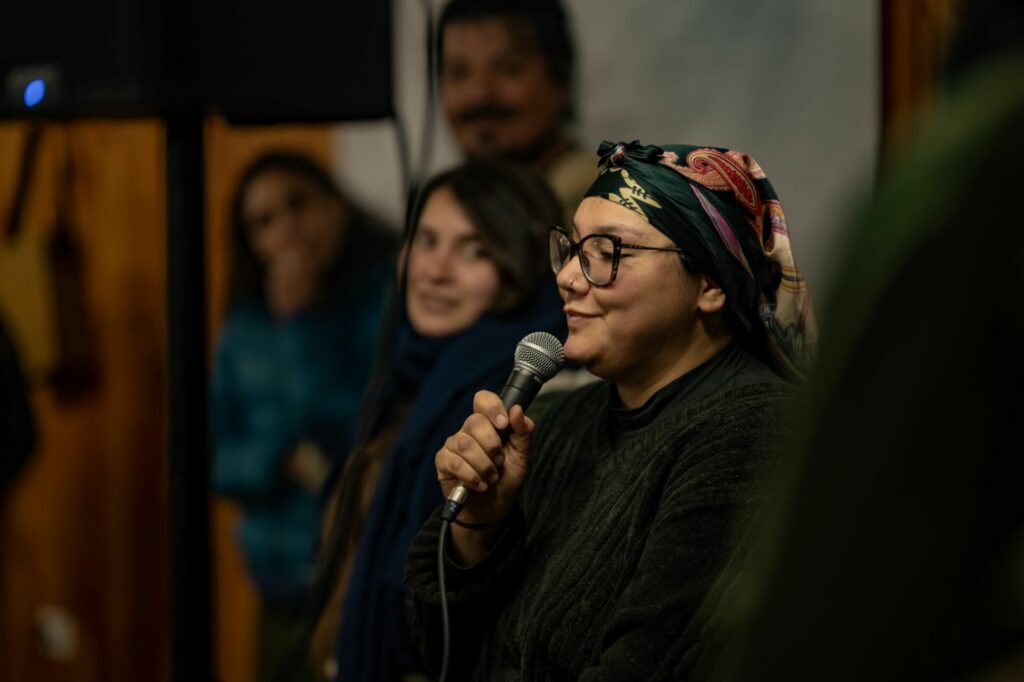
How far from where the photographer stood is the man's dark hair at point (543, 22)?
8.23 ft

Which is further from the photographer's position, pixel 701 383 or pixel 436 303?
pixel 436 303

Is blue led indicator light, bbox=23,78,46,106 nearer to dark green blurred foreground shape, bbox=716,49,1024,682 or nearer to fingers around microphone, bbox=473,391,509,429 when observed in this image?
fingers around microphone, bbox=473,391,509,429

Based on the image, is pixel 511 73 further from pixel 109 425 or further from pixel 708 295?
pixel 109 425

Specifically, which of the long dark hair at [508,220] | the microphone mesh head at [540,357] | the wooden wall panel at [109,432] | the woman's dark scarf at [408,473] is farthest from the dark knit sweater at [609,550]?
the wooden wall panel at [109,432]

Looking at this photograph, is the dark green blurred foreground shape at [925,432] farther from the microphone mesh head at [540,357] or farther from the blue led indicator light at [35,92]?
the blue led indicator light at [35,92]

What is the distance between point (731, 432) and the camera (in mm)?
1184

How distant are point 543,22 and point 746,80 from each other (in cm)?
42

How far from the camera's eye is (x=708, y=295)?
1.25m

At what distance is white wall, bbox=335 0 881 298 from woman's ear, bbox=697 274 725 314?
0.96m

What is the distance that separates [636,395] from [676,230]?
0.56ft

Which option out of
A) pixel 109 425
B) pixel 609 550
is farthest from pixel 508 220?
pixel 109 425

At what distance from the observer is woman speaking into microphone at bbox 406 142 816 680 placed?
1.17 meters

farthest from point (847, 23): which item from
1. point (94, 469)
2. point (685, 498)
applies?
point (94, 469)

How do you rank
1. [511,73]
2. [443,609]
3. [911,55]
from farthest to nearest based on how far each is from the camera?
1. [511,73]
2. [911,55]
3. [443,609]
